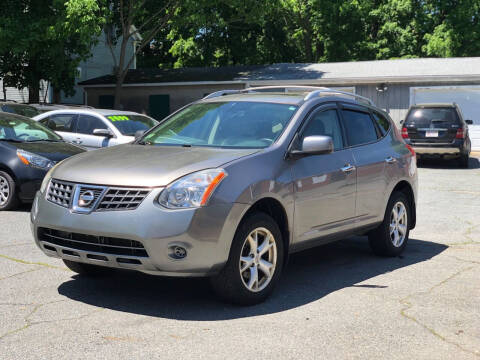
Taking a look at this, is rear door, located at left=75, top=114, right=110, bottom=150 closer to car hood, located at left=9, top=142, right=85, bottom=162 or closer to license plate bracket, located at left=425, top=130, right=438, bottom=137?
car hood, located at left=9, top=142, right=85, bottom=162

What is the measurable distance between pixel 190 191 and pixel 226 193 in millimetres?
270

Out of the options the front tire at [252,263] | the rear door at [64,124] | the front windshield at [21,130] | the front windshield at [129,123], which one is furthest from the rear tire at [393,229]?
the rear door at [64,124]

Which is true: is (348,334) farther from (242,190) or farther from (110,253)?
(110,253)

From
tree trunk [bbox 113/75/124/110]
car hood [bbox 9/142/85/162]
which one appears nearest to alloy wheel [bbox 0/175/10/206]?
car hood [bbox 9/142/85/162]

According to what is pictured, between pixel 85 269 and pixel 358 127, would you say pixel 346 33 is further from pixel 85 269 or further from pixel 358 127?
pixel 85 269

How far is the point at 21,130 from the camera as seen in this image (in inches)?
432

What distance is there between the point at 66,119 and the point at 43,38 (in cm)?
1233

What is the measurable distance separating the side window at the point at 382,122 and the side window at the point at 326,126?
0.95m

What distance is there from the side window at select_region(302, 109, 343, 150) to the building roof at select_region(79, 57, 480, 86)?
69.1ft

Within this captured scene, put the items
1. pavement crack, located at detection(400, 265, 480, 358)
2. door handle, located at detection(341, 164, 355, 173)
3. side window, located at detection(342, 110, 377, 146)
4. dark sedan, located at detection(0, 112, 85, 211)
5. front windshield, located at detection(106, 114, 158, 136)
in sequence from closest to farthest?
pavement crack, located at detection(400, 265, 480, 358), door handle, located at detection(341, 164, 355, 173), side window, located at detection(342, 110, 377, 146), dark sedan, located at detection(0, 112, 85, 211), front windshield, located at detection(106, 114, 158, 136)

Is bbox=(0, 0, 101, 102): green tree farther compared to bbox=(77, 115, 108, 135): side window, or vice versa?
bbox=(0, 0, 101, 102): green tree

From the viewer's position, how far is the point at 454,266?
6.87 meters

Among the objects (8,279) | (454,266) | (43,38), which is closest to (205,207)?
(8,279)

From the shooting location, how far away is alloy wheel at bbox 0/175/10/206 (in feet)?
33.2
